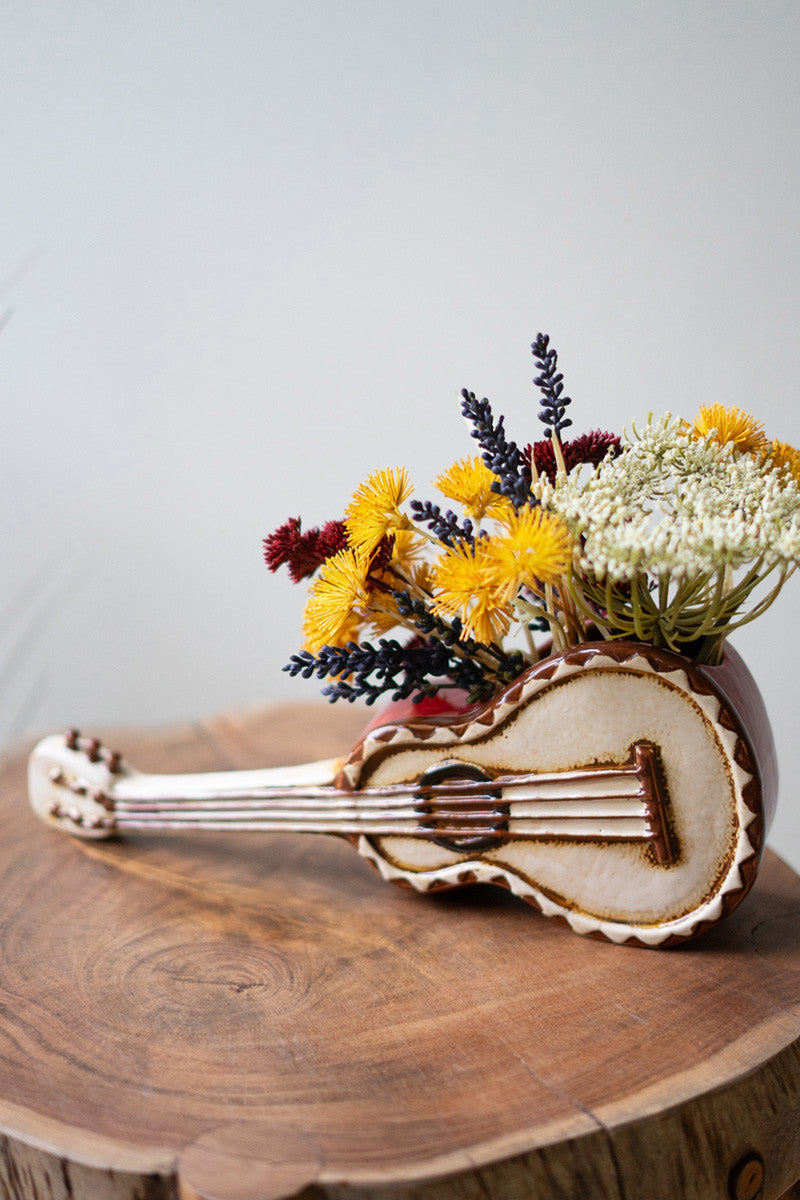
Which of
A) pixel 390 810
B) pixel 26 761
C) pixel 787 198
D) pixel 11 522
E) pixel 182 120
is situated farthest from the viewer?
pixel 11 522

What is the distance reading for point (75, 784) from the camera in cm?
100

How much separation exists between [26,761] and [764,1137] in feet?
3.17

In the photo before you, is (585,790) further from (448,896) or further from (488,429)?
(488,429)

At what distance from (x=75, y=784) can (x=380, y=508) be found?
0.47 m

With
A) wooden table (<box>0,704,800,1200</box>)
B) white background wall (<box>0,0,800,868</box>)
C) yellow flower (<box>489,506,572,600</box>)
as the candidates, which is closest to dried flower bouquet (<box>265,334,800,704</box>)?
yellow flower (<box>489,506,572,600</box>)

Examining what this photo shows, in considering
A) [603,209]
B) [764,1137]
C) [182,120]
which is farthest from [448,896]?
[182,120]

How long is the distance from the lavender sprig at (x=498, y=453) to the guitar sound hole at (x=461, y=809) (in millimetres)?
229

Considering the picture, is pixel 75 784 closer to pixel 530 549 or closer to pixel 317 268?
pixel 530 549

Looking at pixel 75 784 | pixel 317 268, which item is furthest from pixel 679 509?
pixel 317 268

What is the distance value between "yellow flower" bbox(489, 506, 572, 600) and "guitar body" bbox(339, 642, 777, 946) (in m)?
0.10

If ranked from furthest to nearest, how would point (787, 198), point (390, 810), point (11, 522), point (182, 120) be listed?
point (11, 522) < point (182, 120) < point (787, 198) < point (390, 810)

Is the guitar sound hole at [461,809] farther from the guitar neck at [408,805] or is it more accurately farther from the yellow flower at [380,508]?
the yellow flower at [380,508]

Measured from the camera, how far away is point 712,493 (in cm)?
69

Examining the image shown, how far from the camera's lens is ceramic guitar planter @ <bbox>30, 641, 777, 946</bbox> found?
712 mm
